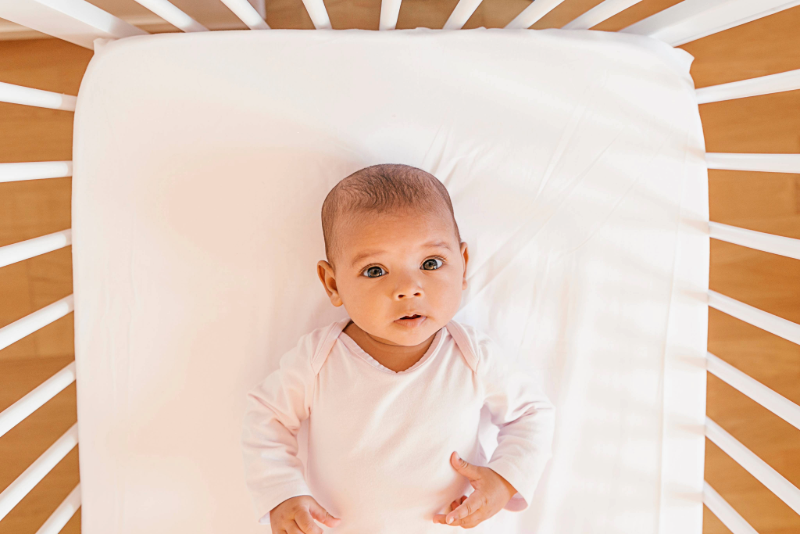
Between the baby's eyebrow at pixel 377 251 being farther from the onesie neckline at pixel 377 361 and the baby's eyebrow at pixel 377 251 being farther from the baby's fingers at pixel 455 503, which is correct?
the baby's fingers at pixel 455 503

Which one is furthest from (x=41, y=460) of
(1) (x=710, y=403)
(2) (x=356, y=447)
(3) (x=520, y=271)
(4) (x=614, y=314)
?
(1) (x=710, y=403)

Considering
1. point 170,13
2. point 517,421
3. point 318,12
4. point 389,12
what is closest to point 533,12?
point 389,12

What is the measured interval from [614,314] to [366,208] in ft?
1.64

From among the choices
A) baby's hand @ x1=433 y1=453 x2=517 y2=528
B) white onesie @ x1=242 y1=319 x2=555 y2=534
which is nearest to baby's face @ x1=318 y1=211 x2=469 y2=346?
white onesie @ x1=242 y1=319 x2=555 y2=534

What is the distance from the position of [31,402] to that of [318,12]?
72cm

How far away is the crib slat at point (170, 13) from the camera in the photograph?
77cm

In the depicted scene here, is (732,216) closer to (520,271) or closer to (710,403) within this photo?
(710,403)

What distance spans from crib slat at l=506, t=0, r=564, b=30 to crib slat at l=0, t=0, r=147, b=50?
65 cm

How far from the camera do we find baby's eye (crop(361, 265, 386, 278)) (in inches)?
31.8

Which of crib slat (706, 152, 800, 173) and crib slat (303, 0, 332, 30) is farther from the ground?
crib slat (303, 0, 332, 30)

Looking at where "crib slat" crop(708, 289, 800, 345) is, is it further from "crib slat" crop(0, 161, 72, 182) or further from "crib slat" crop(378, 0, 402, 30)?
"crib slat" crop(0, 161, 72, 182)

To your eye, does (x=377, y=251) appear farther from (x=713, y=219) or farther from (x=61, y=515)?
(x=713, y=219)

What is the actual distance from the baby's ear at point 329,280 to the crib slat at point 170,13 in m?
0.43

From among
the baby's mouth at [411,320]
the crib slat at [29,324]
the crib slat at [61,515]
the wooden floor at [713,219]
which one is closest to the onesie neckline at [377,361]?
the baby's mouth at [411,320]
